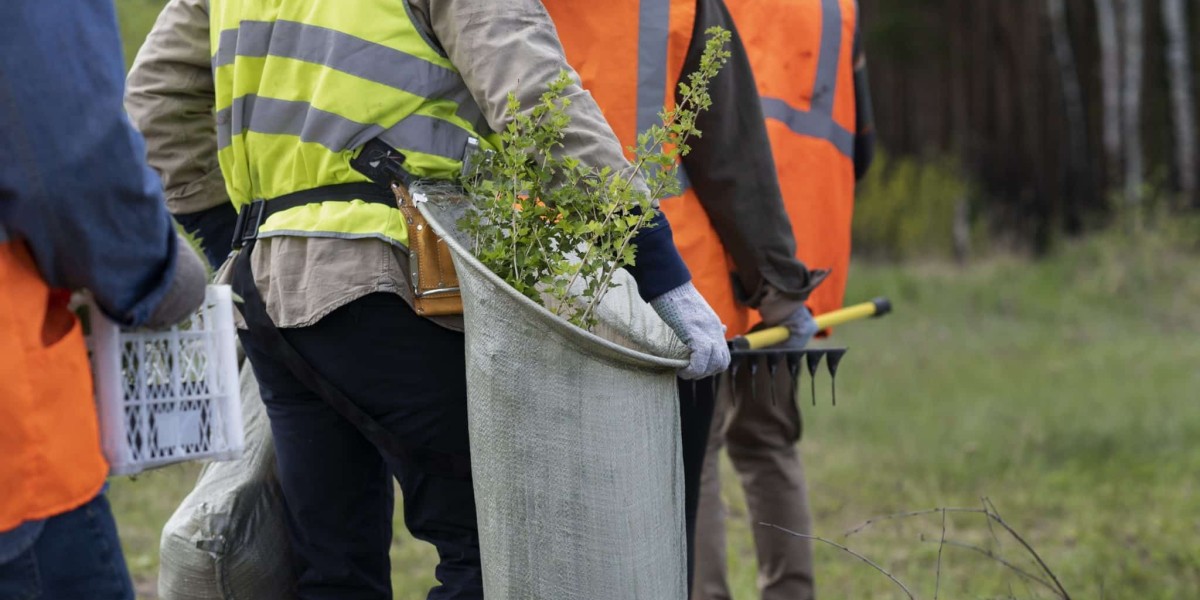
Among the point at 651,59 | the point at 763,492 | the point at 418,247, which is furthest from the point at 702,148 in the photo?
the point at 763,492

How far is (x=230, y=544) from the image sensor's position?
9.14 feet

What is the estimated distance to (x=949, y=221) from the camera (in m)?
13.2

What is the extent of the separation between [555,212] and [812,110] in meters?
1.45

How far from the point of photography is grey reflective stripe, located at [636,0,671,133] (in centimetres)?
290

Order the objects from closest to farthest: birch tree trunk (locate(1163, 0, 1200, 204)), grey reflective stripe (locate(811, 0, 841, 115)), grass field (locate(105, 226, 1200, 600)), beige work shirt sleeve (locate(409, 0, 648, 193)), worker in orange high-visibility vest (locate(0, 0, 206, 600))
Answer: worker in orange high-visibility vest (locate(0, 0, 206, 600))
beige work shirt sleeve (locate(409, 0, 648, 193))
grey reflective stripe (locate(811, 0, 841, 115))
grass field (locate(105, 226, 1200, 600))
birch tree trunk (locate(1163, 0, 1200, 204))

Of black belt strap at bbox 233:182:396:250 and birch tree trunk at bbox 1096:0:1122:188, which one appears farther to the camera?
birch tree trunk at bbox 1096:0:1122:188

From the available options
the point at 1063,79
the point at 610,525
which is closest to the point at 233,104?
the point at 610,525

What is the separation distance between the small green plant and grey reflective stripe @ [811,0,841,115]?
1297 mm

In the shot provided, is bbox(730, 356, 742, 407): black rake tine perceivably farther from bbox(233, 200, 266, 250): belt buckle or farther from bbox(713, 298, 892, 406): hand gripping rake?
bbox(233, 200, 266, 250): belt buckle

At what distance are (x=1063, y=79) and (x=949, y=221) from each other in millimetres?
2129

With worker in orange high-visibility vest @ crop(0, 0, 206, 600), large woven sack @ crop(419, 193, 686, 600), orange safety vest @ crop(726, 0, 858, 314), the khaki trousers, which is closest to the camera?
worker in orange high-visibility vest @ crop(0, 0, 206, 600)

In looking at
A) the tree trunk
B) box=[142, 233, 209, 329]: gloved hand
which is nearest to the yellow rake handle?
box=[142, 233, 209, 329]: gloved hand

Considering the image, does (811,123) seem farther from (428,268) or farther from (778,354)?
(428,268)

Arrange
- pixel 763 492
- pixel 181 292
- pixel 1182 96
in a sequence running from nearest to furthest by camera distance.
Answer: pixel 181 292 < pixel 763 492 < pixel 1182 96
